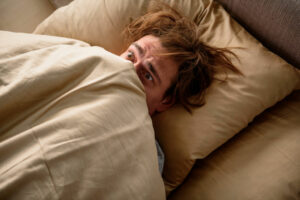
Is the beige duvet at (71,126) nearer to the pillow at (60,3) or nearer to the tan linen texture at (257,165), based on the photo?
the tan linen texture at (257,165)

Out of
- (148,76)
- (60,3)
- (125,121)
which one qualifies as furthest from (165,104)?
(60,3)

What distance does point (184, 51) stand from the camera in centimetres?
83

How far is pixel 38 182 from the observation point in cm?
43

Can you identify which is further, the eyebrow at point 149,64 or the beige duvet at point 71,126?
the eyebrow at point 149,64

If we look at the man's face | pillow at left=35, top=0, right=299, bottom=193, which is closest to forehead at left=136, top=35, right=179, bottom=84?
the man's face

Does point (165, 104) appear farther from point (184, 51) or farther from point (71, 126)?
point (71, 126)

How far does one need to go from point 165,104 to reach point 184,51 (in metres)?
0.21

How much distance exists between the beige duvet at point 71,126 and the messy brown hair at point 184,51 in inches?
9.1

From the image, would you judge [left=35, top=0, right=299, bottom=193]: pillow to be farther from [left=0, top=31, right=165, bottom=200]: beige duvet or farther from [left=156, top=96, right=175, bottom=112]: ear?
[left=0, top=31, right=165, bottom=200]: beige duvet

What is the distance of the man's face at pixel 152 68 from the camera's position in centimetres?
75

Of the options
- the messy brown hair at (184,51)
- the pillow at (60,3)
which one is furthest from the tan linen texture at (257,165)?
the pillow at (60,3)

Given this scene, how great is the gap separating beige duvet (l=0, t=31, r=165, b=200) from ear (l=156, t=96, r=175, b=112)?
0.20 m

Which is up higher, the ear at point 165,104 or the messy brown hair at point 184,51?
the messy brown hair at point 184,51

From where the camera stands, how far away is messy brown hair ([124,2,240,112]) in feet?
2.62
